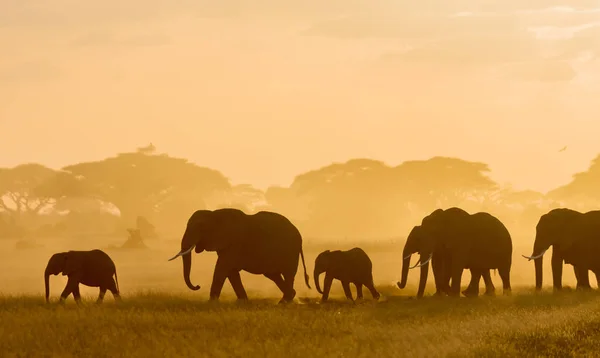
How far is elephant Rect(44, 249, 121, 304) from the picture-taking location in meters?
26.5

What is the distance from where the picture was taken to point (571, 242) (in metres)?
30.7

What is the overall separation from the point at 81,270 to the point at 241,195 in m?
68.5

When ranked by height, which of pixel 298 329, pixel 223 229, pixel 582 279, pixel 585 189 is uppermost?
pixel 585 189

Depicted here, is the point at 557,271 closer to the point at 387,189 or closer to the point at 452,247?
the point at 452,247

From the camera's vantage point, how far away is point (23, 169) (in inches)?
3295

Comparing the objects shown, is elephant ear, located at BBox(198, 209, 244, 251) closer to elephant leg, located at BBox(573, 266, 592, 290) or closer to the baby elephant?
the baby elephant

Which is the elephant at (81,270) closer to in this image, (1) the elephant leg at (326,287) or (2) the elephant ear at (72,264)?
(2) the elephant ear at (72,264)

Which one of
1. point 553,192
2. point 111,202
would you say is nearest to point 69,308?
point 111,202

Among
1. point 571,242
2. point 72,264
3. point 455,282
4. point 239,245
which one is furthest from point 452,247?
point 72,264

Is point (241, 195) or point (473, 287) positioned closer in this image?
point (473, 287)

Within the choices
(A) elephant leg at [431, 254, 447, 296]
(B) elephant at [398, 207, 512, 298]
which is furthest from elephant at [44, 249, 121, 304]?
(A) elephant leg at [431, 254, 447, 296]

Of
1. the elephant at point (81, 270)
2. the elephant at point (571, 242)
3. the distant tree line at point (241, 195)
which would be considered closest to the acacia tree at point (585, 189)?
the distant tree line at point (241, 195)

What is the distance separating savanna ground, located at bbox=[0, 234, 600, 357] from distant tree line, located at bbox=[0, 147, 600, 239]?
2128 inches

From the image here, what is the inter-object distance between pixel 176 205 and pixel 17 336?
216 feet
